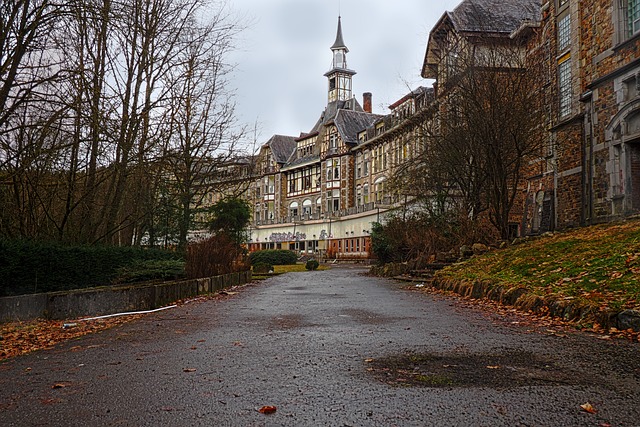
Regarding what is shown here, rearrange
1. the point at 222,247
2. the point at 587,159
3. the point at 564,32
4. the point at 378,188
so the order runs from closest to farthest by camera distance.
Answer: the point at 222,247, the point at 587,159, the point at 564,32, the point at 378,188

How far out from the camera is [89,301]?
436 inches

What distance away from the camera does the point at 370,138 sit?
202 ft

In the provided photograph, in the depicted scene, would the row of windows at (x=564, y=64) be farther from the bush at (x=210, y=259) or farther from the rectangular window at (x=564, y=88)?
the bush at (x=210, y=259)

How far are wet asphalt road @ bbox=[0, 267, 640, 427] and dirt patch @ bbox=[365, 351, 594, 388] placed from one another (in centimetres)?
7

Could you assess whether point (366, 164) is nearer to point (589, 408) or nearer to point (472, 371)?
point (472, 371)

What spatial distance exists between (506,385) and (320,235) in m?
64.1

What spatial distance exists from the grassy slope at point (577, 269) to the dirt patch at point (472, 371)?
2768 millimetres

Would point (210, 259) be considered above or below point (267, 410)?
above

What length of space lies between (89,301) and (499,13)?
3291 cm

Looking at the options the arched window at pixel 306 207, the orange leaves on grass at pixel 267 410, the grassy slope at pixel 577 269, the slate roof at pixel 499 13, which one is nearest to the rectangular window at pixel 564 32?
the slate roof at pixel 499 13

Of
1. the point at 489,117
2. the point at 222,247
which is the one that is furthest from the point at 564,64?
the point at 222,247

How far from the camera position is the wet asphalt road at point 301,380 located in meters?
3.86

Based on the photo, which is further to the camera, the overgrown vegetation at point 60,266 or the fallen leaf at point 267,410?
the overgrown vegetation at point 60,266

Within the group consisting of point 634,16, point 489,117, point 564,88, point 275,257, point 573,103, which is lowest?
point 275,257
